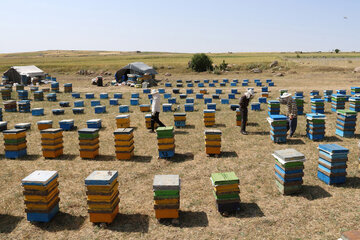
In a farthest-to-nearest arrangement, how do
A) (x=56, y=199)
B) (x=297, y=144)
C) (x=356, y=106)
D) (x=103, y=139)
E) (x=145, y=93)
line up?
(x=145, y=93), (x=356, y=106), (x=103, y=139), (x=297, y=144), (x=56, y=199)

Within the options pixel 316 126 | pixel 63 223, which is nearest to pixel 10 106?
pixel 63 223

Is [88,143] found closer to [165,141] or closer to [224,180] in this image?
[165,141]

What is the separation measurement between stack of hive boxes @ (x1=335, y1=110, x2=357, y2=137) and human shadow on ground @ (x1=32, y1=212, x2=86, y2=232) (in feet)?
39.1

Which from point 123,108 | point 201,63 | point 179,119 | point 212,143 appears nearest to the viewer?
point 212,143

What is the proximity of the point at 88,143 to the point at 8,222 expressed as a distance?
14.9 feet

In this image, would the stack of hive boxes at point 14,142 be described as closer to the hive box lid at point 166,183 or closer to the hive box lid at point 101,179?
the hive box lid at point 101,179

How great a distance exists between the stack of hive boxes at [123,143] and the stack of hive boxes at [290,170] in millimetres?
5676

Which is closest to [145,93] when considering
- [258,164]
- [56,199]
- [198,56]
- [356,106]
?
[356,106]

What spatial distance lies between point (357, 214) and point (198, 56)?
172ft

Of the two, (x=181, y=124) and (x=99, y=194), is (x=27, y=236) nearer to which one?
(x=99, y=194)

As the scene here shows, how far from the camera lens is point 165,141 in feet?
37.3

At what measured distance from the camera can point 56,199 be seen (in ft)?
25.2

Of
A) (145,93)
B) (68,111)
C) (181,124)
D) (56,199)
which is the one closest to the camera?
(56,199)

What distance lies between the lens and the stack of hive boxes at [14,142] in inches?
471
